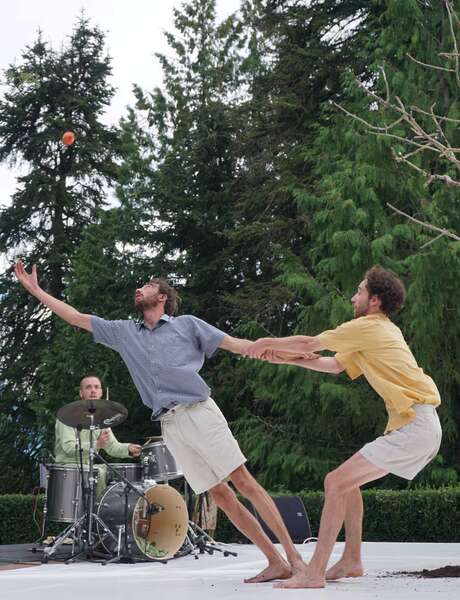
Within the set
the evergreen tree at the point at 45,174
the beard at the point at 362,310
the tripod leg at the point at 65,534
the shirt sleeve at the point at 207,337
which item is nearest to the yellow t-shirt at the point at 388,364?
the beard at the point at 362,310

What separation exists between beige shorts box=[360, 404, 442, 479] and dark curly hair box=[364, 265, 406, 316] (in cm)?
67

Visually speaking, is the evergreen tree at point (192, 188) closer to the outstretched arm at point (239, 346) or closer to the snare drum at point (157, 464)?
the snare drum at point (157, 464)

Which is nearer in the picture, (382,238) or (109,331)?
(109,331)

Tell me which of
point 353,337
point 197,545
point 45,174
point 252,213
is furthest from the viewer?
point 45,174

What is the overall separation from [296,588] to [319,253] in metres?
13.6

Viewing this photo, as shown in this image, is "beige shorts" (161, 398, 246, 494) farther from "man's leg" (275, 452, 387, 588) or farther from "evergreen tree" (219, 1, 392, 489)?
"evergreen tree" (219, 1, 392, 489)

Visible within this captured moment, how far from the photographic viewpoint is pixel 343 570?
21.6 feet

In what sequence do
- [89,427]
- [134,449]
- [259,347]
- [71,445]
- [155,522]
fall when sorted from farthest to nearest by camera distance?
1. [71,445]
2. [134,449]
3. [89,427]
4. [155,522]
5. [259,347]

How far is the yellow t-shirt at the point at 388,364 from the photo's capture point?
6023mm

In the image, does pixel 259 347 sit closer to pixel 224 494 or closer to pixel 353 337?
pixel 353 337

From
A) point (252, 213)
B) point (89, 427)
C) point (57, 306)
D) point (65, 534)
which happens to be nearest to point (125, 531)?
point (65, 534)

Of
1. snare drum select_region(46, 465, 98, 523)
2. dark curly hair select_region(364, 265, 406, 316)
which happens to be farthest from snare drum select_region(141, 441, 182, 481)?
dark curly hair select_region(364, 265, 406, 316)

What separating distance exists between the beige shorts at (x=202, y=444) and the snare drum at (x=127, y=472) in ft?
12.3

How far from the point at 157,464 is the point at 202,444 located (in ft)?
13.3
